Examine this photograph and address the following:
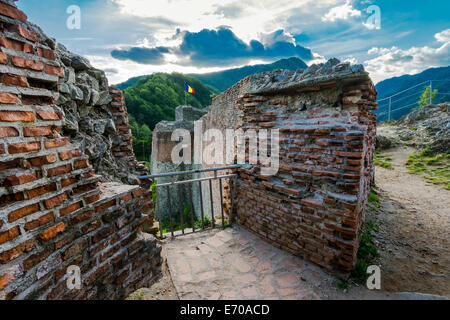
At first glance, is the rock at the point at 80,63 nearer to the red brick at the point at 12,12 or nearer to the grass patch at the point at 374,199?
the red brick at the point at 12,12

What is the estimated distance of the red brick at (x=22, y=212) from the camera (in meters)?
1.12

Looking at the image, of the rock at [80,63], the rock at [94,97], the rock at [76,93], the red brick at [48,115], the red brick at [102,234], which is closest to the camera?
the red brick at [48,115]

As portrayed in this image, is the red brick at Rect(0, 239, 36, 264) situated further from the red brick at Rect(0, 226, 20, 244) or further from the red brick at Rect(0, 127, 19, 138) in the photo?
the red brick at Rect(0, 127, 19, 138)

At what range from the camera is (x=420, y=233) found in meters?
3.67

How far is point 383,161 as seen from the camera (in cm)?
919

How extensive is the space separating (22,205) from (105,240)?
2.20 feet

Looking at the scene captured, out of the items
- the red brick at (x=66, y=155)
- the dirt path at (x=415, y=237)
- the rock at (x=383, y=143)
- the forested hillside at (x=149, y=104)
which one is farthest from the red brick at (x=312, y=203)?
the forested hillside at (x=149, y=104)

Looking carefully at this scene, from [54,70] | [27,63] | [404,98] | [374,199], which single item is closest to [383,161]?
[374,199]

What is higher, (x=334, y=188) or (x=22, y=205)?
(x=22, y=205)

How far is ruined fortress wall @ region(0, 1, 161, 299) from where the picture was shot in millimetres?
1128

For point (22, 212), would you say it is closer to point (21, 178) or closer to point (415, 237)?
point (21, 178)

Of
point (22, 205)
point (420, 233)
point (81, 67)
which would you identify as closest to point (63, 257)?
point (22, 205)
